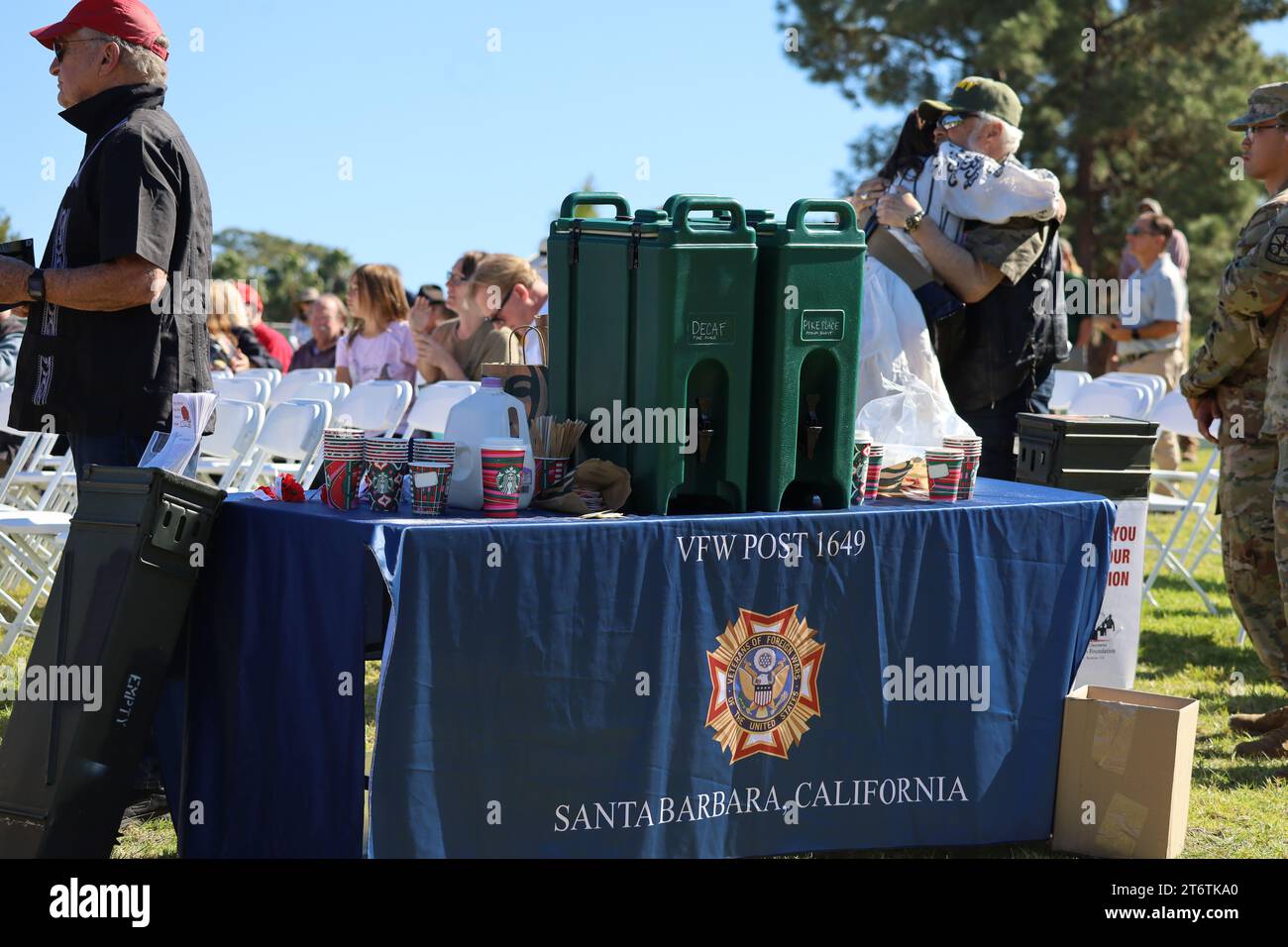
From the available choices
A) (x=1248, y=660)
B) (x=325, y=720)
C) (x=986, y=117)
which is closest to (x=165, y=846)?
(x=325, y=720)

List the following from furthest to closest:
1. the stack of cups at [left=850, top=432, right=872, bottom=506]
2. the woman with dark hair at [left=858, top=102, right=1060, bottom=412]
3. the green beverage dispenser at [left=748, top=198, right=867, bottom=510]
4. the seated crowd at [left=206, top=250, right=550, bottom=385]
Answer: the seated crowd at [left=206, top=250, right=550, bottom=385] < the woman with dark hair at [left=858, top=102, right=1060, bottom=412] < the stack of cups at [left=850, top=432, right=872, bottom=506] < the green beverage dispenser at [left=748, top=198, right=867, bottom=510]

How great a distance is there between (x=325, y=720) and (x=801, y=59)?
803 inches

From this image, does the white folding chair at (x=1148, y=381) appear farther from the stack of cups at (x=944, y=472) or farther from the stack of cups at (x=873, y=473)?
the stack of cups at (x=873, y=473)

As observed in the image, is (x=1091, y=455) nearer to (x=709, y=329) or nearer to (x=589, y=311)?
(x=709, y=329)

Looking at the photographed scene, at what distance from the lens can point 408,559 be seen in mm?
3184

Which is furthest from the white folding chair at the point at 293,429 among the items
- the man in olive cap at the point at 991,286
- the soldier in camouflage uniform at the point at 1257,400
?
the soldier in camouflage uniform at the point at 1257,400

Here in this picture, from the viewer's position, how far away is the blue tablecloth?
3.26m

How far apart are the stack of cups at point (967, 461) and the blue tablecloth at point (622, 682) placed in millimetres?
106

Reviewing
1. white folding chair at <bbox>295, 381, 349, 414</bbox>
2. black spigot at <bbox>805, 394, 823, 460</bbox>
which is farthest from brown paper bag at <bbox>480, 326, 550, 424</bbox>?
white folding chair at <bbox>295, 381, 349, 414</bbox>

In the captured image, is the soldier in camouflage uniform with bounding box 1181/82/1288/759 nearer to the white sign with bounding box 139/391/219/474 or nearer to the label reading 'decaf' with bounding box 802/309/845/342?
the label reading 'decaf' with bounding box 802/309/845/342

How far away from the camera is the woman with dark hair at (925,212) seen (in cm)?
466

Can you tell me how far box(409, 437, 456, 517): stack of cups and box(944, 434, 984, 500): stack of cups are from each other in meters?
1.37

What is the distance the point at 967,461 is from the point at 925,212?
1.55 m

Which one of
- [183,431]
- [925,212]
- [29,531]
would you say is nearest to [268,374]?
[29,531]
